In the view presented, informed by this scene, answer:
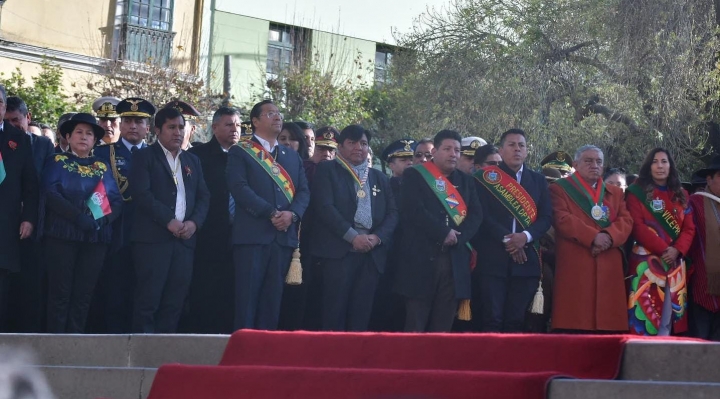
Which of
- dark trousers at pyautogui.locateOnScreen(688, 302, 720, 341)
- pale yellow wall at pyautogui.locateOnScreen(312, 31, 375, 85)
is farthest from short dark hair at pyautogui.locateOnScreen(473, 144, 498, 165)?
pale yellow wall at pyautogui.locateOnScreen(312, 31, 375, 85)

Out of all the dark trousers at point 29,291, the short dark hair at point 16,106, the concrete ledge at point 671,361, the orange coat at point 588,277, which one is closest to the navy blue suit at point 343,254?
the orange coat at point 588,277

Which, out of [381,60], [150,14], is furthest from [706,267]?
[381,60]

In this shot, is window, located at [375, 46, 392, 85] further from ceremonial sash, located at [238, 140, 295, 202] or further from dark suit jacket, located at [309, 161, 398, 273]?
ceremonial sash, located at [238, 140, 295, 202]

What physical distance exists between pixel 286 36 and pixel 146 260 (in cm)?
2304

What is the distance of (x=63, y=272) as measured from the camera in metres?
8.83

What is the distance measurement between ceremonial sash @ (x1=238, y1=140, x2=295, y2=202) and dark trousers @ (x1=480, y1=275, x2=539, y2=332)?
182 centimetres

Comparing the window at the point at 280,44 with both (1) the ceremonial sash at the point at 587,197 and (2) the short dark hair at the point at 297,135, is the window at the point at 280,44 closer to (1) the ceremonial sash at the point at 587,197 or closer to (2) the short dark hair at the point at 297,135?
(2) the short dark hair at the point at 297,135

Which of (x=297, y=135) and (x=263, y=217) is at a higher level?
(x=297, y=135)

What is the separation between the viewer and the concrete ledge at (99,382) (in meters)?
6.70

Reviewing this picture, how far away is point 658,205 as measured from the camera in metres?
9.98

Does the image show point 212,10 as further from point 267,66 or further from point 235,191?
point 235,191

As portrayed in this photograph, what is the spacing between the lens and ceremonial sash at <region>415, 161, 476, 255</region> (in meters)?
→ 9.73

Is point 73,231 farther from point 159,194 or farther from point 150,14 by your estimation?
point 150,14

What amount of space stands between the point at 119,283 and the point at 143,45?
18.7 metres
